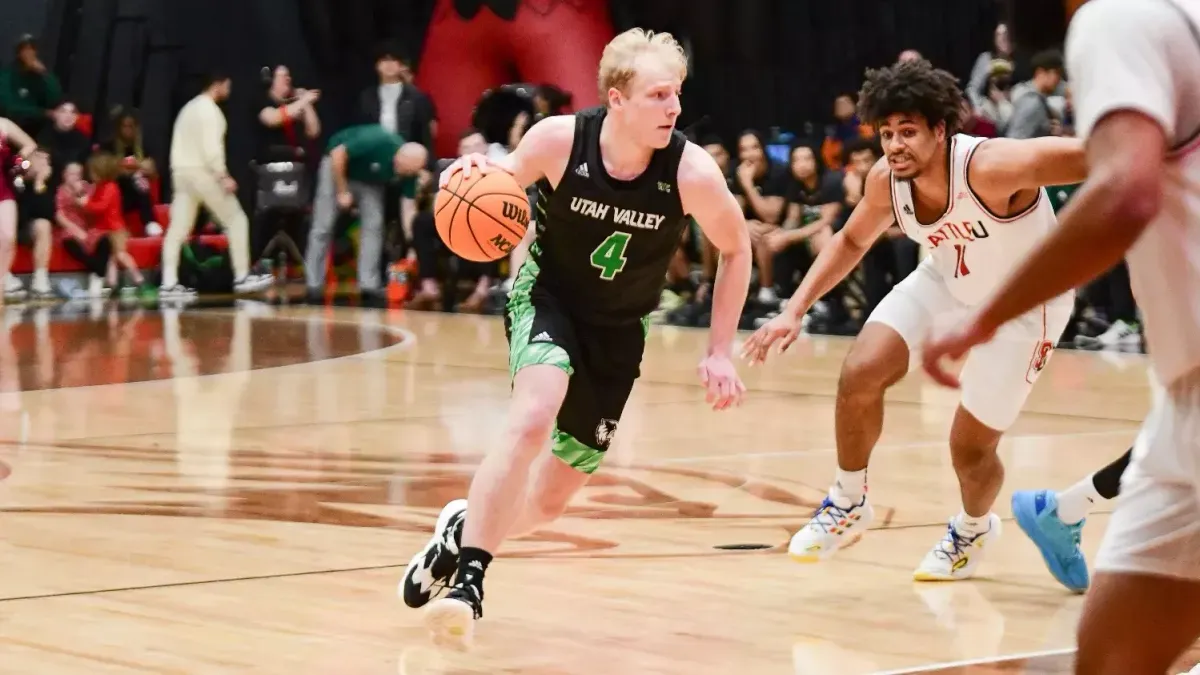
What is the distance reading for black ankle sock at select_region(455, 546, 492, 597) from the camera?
4.95 meters

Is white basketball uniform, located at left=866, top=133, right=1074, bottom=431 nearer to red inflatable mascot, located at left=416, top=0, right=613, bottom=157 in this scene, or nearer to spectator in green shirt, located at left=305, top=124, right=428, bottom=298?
spectator in green shirt, located at left=305, top=124, right=428, bottom=298

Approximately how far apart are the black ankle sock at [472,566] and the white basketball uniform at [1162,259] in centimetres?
235

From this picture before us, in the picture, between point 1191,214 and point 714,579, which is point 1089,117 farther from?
point 714,579

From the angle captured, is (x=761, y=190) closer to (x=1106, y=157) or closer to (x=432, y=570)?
(x=432, y=570)

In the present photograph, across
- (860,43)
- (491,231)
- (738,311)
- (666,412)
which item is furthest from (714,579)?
(860,43)

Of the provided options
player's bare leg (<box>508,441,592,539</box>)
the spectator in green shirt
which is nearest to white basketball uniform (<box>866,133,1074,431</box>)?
player's bare leg (<box>508,441,592,539</box>)

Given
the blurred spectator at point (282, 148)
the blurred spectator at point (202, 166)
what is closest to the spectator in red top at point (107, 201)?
the blurred spectator at point (202, 166)

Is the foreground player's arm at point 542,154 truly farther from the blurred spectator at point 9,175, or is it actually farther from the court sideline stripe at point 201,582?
the blurred spectator at point 9,175

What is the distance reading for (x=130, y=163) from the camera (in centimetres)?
2014

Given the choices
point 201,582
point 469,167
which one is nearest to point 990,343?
point 469,167

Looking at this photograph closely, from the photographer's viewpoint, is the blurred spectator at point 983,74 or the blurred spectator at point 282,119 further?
the blurred spectator at point 282,119

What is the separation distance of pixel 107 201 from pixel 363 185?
2911 mm

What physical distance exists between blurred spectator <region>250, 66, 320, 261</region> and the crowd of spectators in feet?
0.07

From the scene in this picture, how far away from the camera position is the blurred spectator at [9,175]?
16375 mm
